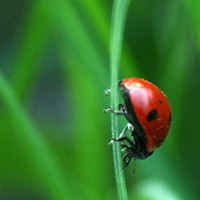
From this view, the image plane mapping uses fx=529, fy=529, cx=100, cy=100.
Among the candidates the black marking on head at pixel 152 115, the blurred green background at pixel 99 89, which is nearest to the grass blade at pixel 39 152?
the blurred green background at pixel 99 89

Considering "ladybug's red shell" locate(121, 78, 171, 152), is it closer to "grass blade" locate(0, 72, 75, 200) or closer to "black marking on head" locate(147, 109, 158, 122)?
"black marking on head" locate(147, 109, 158, 122)

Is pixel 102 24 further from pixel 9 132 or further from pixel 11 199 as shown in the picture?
pixel 11 199

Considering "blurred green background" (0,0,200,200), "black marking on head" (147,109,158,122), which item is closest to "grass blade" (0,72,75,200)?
"blurred green background" (0,0,200,200)

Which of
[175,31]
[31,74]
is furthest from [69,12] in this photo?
[175,31]

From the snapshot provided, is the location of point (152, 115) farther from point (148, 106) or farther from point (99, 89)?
point (99, 89)

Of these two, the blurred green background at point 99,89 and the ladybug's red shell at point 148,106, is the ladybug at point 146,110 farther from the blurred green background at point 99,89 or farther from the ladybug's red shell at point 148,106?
the blurred green background at point 99,89

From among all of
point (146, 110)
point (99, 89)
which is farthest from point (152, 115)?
point (99, 89)
